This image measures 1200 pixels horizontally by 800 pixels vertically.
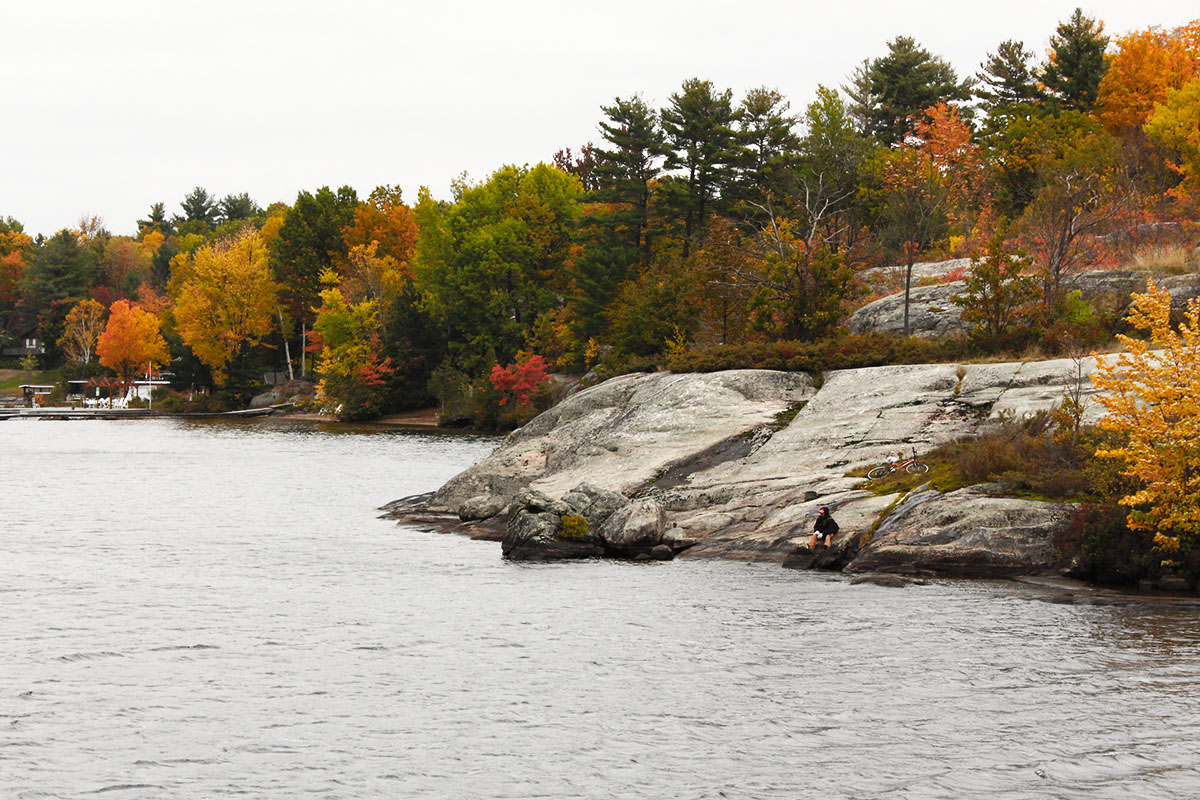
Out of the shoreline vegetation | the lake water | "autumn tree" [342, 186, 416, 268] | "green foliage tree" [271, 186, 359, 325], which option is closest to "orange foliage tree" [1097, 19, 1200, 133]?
the shoreline vegetation

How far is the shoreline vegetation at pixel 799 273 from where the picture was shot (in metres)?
32.8

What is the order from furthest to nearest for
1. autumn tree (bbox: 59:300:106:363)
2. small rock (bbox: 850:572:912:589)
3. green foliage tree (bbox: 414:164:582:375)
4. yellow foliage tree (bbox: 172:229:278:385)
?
autumn tree (bbox: 59:300:106:363)
yellow foliage tree (bbox: 172:229:278:385)
green foliage tree (bbox: 414:164:582:375)
small rock (bbox: 850:572:912:589)

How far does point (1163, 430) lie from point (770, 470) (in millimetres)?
12643

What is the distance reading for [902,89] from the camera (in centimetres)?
8900

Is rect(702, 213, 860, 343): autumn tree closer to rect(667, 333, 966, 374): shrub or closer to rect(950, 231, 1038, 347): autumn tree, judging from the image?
rect(667, 333, 966, 374): shrub

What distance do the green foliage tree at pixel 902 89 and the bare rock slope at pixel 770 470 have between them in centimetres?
5476

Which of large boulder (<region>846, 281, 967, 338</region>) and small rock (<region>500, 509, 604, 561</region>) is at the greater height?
large boulder (<region>846, 281, 967, 338</region>)

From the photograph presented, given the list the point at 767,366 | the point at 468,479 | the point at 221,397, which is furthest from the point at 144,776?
the point at 221,397

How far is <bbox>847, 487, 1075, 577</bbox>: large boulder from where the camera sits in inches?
1014

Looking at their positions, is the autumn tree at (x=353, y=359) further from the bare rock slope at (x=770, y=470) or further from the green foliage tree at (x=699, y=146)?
the bare rock slope at (x=770, y=470)

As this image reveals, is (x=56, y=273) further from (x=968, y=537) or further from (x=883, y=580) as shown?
(x=968, y=537)

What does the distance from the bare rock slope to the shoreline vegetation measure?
2.88 ft

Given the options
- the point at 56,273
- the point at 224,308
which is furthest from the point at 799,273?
the point at 56,273

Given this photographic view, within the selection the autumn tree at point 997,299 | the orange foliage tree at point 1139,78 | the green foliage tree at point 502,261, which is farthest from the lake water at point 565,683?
the green foliage tree at point 502,261
